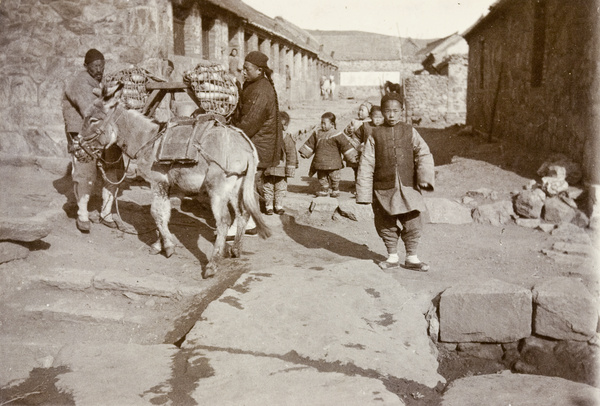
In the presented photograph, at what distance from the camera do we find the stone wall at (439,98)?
25891 millimetres

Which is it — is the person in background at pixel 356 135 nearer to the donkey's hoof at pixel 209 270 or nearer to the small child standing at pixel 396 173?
the small child standing at pixel 396 173

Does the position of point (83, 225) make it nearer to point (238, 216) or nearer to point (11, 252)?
point (11, 252)

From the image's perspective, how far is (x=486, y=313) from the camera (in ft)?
15.3

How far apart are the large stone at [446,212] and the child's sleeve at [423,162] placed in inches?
104

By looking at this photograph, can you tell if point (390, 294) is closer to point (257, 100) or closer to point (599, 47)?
point (257, 100)

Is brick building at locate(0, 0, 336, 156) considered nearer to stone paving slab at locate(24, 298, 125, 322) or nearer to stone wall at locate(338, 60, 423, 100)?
stone paving slab at locate(24, 298, 125, 322)

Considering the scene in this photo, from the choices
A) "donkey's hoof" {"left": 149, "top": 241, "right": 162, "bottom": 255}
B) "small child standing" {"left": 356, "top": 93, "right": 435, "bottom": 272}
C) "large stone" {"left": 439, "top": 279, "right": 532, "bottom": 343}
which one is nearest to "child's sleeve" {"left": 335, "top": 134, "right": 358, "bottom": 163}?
"small child standing" {"left": 356, "top": 93, "right": 435, "bottom": 272}

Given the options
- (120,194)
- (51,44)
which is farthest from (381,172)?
(51,44)

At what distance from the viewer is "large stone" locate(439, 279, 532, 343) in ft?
15.2

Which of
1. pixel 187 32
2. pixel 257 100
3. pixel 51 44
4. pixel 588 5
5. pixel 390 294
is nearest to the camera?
pixel 390 294

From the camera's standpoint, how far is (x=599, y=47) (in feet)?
25.6

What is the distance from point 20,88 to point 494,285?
8.58 m

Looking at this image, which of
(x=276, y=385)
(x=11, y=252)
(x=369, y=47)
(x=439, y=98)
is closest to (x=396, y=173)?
(x=276, y=385)

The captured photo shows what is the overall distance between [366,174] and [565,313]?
2248 mm
